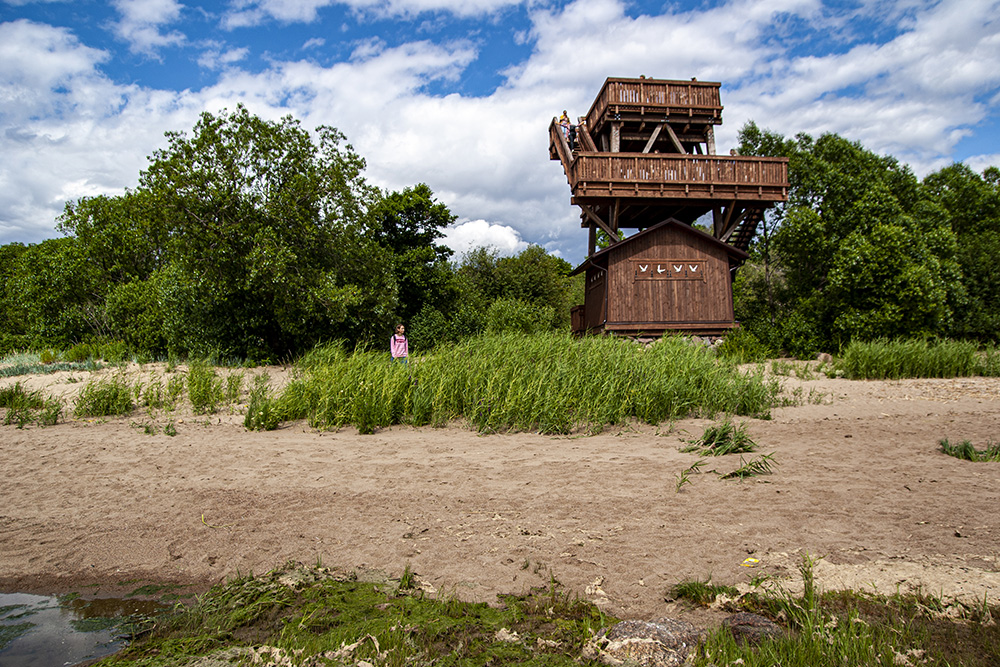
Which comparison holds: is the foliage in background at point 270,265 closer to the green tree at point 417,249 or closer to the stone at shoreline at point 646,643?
the green tree at point 417,249

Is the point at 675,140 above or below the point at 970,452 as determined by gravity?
above

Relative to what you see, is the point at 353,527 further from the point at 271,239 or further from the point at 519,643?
the point at 271,239

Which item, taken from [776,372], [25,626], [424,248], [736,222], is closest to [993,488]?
[25,626]

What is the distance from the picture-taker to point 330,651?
9.78ft

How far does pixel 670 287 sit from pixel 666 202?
308 cm

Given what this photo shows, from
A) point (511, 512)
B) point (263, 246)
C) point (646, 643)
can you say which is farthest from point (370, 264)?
point (646, 643)

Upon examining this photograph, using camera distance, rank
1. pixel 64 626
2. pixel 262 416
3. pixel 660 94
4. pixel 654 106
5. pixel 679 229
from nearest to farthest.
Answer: pixel 64 626, pixel 262 416, pixel 679 229, pixel 654 106, pixel 660 94

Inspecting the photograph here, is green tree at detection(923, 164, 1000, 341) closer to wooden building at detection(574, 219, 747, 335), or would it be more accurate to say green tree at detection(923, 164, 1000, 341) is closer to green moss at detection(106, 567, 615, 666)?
wooden building at detection(574, 219, 747, 335)

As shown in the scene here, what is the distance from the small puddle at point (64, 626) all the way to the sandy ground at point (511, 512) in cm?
24

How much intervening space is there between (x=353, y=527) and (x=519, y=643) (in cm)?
207

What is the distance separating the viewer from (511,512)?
4.96 metres

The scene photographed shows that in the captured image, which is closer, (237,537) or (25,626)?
(25,626)

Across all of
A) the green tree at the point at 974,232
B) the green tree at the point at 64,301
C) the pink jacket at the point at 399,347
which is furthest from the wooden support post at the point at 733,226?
the green tree at the point at 64,301

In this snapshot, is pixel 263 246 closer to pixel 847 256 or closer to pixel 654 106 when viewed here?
pixel 654 106
